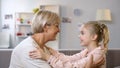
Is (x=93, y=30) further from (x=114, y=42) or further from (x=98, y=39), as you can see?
(x=114, y=42)

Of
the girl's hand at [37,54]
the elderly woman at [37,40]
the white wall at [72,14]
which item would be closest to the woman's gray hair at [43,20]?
the elderly woman at [37,40]

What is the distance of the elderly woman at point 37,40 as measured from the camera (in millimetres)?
1288

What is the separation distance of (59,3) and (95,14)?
97 centimetres

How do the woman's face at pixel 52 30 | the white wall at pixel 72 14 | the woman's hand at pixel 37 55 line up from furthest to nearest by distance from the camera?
the white wall at pixel 72 14
the woman's face at pixel 52 30
the woman's hand at pixel 37 55

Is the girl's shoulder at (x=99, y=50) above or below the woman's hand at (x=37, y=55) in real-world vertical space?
below

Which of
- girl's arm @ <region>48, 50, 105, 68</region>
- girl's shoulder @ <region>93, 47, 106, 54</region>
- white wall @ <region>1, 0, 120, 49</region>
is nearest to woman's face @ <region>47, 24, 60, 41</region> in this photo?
girl's arm @ <region>48, 50, 105, 68</region>

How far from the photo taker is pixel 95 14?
6.10 m

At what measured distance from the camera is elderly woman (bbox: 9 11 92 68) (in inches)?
50.7

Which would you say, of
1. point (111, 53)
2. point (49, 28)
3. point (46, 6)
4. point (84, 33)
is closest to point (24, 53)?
point (49, 28)

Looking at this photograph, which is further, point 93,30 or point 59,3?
point 59,3

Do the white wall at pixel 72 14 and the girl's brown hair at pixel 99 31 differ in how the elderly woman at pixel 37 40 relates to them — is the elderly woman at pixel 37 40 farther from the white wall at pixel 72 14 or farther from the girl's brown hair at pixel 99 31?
the white wall at pixel 72 14

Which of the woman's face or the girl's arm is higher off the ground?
the woman's face

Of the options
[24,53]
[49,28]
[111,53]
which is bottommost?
[111,53]

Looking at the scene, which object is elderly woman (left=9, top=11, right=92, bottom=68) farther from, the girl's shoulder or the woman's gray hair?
the girl's shoulder
